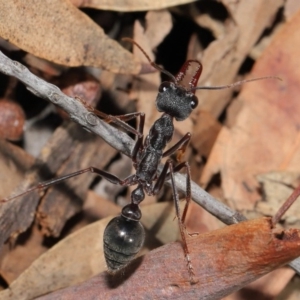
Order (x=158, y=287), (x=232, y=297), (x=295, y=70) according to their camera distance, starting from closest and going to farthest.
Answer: (x=158, y=287) → (x=232, y=297) → (x=295, y=70)

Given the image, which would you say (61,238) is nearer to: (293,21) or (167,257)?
(167,257)

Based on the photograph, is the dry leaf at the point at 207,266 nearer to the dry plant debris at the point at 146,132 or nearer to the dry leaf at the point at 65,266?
the dry plant debris at the point at 146,132

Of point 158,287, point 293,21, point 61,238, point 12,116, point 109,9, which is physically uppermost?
point 293,21

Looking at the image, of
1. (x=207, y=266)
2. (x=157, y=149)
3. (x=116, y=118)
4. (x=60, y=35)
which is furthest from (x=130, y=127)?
(x=207, y=266)

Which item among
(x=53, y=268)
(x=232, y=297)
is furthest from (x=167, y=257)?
(x=53, y=268)

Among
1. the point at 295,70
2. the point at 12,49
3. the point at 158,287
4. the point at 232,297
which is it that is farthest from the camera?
the point at 295,70

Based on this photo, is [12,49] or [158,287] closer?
[158,287]

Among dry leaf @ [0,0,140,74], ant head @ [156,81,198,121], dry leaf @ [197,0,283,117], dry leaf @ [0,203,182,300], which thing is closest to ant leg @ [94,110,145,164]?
ant head @ [156,81,198,121]
